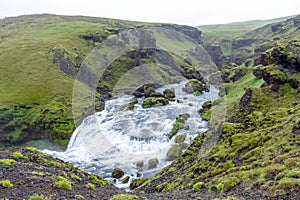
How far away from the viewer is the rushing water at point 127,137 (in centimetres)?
4591

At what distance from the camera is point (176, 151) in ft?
147

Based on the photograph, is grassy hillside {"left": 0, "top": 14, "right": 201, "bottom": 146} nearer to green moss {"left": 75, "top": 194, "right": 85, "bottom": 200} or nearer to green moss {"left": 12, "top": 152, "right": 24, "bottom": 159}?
green moss {"left": 12, "top": 152, "right": 24, "bottom": 159}

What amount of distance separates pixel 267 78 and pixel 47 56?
9508cm

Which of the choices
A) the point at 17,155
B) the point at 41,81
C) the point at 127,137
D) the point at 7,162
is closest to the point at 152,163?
the point at 127,137

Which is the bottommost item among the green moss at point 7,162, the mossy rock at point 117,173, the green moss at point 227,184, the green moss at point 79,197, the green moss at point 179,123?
the mossy rock at point 117,173

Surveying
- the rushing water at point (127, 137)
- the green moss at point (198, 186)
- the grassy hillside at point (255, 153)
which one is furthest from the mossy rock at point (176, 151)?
the green moss at point (198, 186)

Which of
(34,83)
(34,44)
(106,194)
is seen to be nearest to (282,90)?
(106,194)

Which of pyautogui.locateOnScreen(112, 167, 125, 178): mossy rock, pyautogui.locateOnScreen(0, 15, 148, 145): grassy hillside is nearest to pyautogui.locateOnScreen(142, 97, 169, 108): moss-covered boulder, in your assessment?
pyautogui.locateOnScreen(0, 15, 148, 145): grassy hillside

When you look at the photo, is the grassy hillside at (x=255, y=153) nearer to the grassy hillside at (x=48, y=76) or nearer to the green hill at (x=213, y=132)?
the green hill at (x=213, y=132)

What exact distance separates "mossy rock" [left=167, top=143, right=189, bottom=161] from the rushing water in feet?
3.29

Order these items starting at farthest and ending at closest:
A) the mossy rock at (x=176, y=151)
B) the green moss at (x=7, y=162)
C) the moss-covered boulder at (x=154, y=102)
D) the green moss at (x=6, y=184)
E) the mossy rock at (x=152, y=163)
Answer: the moss-covered boulder at (x=154, y=102)
the mossy rock at (x=176, y=151)
the mossy rock at (x=152, y=163)
the green moss at (x=7, y=162)
the green moss at (x=6, y=184)

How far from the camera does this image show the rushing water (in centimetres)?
4591

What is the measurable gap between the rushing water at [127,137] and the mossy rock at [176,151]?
100 cm

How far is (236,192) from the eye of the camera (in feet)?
63.1
